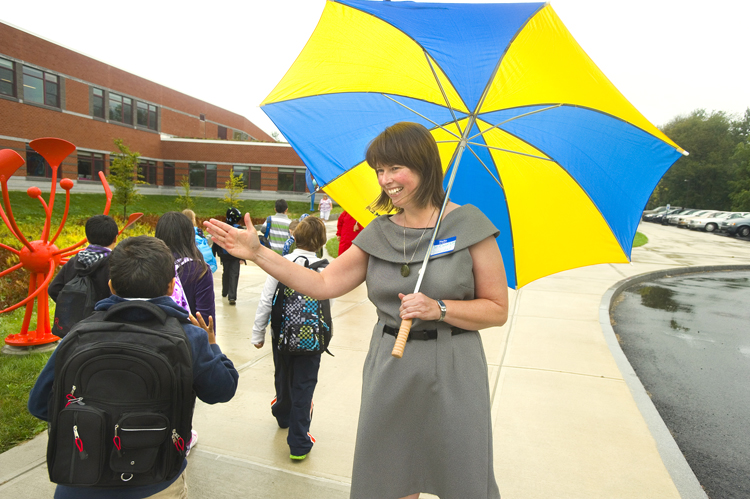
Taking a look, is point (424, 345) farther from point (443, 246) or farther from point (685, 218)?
point (685, 218)

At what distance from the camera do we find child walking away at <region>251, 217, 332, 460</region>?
3.19 meters

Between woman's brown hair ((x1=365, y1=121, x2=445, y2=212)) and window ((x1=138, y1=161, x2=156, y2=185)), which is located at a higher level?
woman's brown hair ((x1=365, y1=121, x2=445, y2=212))

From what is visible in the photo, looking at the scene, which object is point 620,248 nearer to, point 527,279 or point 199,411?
point 527,279

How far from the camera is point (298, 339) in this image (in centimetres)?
318

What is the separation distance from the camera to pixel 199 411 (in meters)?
3.99

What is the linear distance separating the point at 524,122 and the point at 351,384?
3150 millimetres

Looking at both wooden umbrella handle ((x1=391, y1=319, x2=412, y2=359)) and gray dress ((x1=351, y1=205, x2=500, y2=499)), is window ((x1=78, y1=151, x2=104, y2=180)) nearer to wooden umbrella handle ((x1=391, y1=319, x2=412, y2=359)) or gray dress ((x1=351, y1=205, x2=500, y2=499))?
gray dress ((x1=351, y1=205, x2=500, y2=499))

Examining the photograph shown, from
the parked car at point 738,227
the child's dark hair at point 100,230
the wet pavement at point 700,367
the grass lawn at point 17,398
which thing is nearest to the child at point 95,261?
the child's dark hair at point 100,230

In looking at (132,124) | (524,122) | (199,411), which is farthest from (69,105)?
(524,122)

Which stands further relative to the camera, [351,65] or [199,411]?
[199,411]

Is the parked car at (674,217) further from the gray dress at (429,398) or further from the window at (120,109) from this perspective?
the gray dress at (429,398)

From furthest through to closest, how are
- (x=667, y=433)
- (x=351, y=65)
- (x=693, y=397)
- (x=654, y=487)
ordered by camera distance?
(x=693, y=397)
(x=667, y=433)
(x=654, y=487)
(x=351, y=65)

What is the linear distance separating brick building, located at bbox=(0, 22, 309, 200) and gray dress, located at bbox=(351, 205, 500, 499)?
2940 centimetres

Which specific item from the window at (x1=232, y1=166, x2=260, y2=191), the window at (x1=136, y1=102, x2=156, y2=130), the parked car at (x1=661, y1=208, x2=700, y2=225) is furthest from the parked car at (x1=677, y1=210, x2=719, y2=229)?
the window at (x1=136, y1=102, x2=156, y2=130)
